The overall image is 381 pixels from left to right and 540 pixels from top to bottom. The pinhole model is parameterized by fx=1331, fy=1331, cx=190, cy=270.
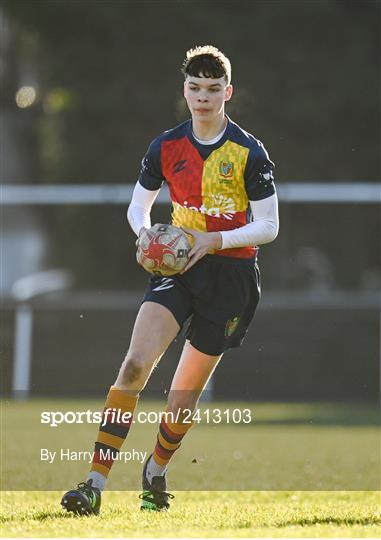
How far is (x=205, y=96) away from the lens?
584 cm

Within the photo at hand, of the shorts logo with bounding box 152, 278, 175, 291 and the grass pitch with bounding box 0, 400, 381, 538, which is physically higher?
the shorts logo with bounding box 152, 278, 175, 291

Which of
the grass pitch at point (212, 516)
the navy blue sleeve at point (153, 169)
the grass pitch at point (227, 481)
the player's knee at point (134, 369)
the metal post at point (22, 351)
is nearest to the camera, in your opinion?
the grass pitch at point (212, 516)

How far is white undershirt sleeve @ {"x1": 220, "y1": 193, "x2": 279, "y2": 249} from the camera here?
579cm

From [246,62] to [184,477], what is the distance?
861cm

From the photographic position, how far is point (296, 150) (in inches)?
613

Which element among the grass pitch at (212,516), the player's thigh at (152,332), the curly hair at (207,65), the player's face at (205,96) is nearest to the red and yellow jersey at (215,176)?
the player's face at (205,96)

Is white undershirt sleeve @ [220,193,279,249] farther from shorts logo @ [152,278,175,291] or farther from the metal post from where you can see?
the metal post

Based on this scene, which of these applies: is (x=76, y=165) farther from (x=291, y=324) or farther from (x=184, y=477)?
(x=184, y=477)

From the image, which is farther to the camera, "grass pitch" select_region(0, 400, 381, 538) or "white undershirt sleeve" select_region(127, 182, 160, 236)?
"white undershirt sleeve" select_region(127, 182, 160, 236)

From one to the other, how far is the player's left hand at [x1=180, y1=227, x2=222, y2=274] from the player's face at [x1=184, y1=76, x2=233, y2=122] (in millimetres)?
522

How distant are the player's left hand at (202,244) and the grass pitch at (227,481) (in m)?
1.12

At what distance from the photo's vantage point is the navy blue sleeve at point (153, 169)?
19.7 feet

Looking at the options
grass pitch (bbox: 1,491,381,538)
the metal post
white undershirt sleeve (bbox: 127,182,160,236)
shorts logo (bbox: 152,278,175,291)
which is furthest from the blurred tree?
shorts logo (bbox: 152,278,175,291)

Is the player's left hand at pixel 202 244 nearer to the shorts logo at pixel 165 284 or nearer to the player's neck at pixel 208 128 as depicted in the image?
the shorts logo at pixel 165 284
